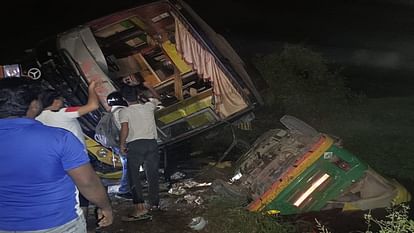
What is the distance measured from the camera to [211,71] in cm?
670

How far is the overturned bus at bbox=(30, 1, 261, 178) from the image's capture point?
20.8 feet

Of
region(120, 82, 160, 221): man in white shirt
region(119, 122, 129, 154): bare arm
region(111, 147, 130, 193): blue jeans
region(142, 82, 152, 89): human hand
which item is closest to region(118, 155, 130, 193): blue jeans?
region(111, 147, 130, 193): blue jeans

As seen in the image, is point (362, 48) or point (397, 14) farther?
point (397, 14)

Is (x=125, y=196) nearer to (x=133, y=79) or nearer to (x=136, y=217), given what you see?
(x=136, y=217)

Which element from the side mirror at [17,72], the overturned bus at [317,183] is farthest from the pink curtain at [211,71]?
the side mirror at [17,72]

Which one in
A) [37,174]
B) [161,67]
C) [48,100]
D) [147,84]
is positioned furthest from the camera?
[161,67]

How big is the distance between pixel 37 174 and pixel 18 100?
1.43 ft

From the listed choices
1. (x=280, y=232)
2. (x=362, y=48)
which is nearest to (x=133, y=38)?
(x=280, y=232)

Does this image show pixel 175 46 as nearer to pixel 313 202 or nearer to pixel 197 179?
pixel 197 179

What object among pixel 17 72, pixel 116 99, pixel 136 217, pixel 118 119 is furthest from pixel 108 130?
pixel 17 72

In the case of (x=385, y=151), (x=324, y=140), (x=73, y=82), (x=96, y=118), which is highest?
(x=73, y=82)

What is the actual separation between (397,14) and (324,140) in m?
17.1

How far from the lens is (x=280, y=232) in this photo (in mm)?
4926

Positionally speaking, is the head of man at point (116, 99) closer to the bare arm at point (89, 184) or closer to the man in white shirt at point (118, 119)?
the man in white shirt at point (118, 119)
